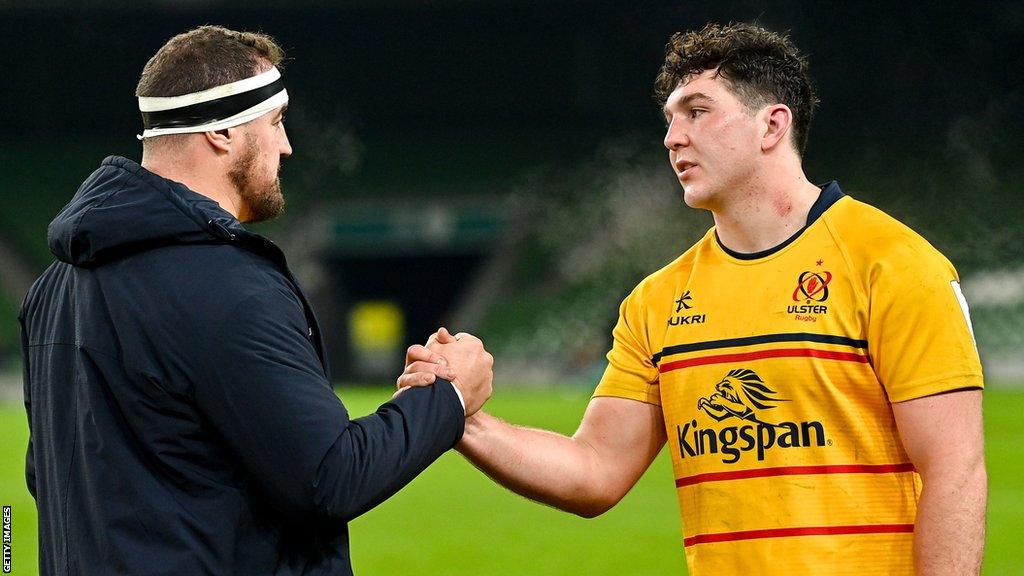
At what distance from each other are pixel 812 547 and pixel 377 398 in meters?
21.1

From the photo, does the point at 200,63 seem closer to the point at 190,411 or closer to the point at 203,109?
the point at 203,109

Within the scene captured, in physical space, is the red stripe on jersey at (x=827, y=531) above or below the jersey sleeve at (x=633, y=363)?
below

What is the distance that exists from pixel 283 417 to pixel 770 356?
4.10 feet

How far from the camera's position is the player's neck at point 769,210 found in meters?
3.36

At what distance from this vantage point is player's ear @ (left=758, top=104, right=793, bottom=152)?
3406mm

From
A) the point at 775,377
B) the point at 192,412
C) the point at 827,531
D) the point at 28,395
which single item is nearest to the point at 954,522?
the point at 827,531

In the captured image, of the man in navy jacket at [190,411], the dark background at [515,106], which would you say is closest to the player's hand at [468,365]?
the man in navy jacket at [190,411]

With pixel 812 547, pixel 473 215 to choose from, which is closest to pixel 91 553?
pixel 812 547

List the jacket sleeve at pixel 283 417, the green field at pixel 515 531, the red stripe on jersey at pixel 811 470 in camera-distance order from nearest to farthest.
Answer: the jacket sleeve at pixel 283 417 → the red stripe on jersey at pixel 811 470 → the green field at pixel 515 531

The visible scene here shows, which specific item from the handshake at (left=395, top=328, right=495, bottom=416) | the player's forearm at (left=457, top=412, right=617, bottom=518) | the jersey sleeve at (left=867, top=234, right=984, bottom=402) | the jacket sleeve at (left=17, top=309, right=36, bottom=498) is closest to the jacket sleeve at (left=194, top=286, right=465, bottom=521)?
the handshake at (left=395, top=328, right=495, bottom=416)

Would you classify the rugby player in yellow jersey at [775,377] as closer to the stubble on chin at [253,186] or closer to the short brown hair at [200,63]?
the stubble on chin at [253,186]

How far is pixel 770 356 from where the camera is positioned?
10.5 feet

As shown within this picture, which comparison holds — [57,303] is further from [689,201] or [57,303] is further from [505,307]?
[505,307]

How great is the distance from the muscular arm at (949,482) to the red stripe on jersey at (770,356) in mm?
201
